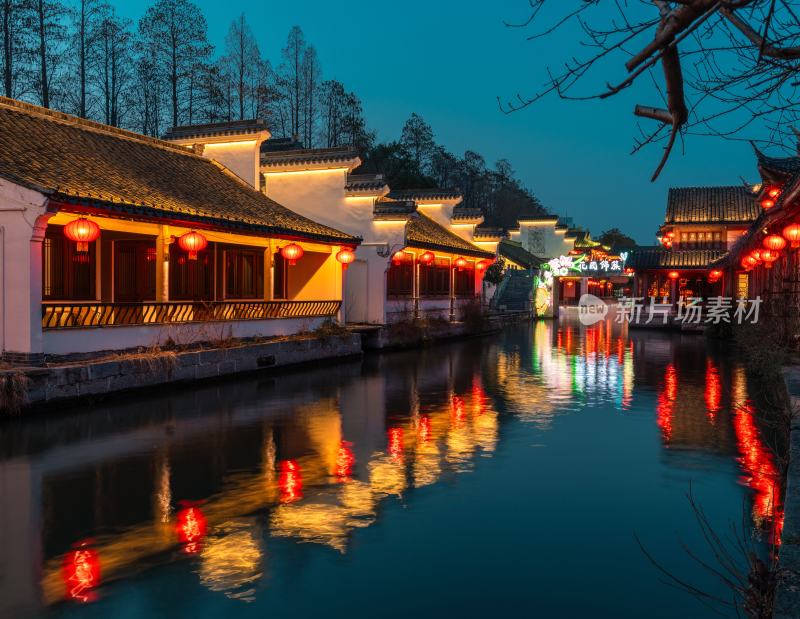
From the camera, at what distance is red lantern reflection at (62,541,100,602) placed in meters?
4.74

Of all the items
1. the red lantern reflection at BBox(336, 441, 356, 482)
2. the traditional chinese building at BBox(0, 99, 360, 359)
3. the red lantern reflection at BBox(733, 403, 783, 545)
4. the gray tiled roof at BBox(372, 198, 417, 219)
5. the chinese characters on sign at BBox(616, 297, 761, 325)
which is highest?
the gray tiled roof at BBox(372, 198, 417, 219)

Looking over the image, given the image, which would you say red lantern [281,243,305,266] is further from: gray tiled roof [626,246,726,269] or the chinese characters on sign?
gray tiled roof [626,246,726,269]

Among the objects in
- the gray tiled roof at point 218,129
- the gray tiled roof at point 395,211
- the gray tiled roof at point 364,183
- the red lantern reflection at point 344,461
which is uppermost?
the gray tiled roof at point 218,129

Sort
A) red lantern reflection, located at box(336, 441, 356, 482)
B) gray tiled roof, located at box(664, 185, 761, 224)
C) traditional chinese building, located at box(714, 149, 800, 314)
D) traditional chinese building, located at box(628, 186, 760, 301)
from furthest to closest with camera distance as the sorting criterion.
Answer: gray tiled roof, located at box(664, 185, 761, 224) < traditional chinese building, located at box(628, 186, 760, 301) < traditional chinese building, located at box(714, 149, 800, 314) < red lantern reflection, located at box(336, 441, 356, 482)

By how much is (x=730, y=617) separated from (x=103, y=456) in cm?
667

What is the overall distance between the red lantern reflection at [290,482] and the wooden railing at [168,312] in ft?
20.6

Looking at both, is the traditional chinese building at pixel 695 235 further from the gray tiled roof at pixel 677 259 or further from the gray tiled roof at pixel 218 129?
the gray tiled roof at pixel 218 129

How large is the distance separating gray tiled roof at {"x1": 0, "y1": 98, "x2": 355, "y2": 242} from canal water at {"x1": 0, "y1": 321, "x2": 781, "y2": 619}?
3.74 meters

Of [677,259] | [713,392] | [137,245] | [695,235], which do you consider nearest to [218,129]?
[137,245]

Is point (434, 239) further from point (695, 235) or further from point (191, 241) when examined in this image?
point (695, 235)

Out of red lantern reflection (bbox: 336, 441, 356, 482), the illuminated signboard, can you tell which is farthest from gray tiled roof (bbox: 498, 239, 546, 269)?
red lantern reflection (bbox: 336, 441, 356, 482)

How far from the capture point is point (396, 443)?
31.2 ft

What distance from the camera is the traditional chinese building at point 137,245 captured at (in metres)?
12.0

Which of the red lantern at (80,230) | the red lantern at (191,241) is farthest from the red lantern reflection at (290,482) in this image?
the red lantern at (191,241)
